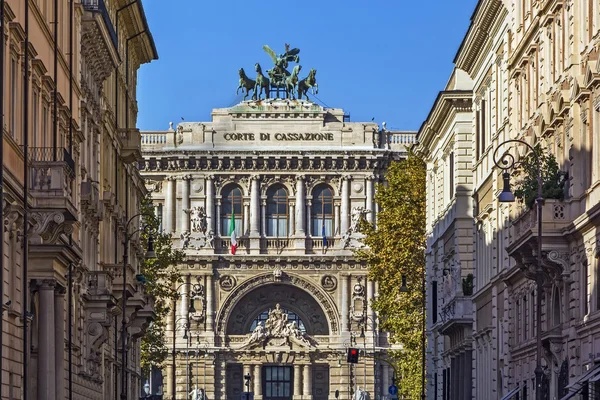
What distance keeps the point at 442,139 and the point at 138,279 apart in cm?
2075

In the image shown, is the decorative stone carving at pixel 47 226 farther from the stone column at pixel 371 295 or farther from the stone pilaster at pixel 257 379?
the stone pilaster at pixel 257 379

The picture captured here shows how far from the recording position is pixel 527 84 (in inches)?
2559

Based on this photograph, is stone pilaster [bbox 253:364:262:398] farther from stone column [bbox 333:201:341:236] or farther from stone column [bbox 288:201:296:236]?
stone column [bbox 333:201:341:236]

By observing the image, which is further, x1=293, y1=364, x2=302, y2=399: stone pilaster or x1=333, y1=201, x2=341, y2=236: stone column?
x1=333, y1=201, x2=341, y2=236: stone column

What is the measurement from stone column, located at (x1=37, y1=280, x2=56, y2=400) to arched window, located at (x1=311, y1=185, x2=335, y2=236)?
11351cm

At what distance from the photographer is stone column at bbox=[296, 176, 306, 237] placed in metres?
161

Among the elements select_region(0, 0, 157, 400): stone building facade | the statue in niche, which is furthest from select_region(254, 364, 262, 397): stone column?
select_region(0, 0, 157, 400): stone building facade

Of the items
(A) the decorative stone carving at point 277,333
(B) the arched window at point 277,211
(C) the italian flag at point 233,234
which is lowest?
(A) the decorative stone carving at point 277,333

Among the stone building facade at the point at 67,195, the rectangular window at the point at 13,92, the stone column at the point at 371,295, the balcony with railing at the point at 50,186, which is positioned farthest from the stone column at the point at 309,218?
the balcony with railing at the point at 50,186

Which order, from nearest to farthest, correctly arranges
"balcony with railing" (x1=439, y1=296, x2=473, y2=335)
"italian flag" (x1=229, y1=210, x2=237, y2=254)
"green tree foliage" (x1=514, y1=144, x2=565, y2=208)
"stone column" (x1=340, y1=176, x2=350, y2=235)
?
1. "green tree foliage" (x1=514, y1=144, x2=565, y2=208)
2. "balcony with railing" (x1=439, y1=296, x2=473, y2=335)
3. "italian flag" (x1=229, y1=210, x2=237, y2=254)
4. "stone column" (x1=340, y1=176, x2=350, y2=235)

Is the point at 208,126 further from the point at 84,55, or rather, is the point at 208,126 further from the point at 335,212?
the point at 84,55

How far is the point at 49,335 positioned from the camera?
49.2 metres

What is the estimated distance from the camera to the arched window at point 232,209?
533 ft

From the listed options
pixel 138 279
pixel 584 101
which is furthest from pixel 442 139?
pixel 584 101
